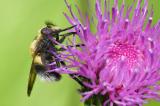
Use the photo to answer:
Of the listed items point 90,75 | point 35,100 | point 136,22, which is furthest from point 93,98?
point 35,100

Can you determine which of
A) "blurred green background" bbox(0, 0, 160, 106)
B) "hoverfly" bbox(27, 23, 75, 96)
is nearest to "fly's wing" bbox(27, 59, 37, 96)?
"hoverfly" bbox(27, 23, 75, 96)

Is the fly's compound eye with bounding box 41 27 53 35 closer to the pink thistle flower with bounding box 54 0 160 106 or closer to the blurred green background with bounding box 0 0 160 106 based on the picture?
the pink thistle flower with bounding box 54 0 160 106

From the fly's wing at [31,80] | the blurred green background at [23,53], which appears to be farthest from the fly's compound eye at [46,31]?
the blurred green background at [23,53]

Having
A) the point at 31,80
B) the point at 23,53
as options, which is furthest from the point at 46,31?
the point at 23,53

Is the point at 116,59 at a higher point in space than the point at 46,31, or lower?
lower

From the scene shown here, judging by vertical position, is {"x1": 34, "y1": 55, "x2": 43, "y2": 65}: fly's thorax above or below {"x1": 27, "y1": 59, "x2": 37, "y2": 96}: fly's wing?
above

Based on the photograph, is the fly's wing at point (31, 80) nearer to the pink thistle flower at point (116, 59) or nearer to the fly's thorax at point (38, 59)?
the fly's thorax at point (38, 59)

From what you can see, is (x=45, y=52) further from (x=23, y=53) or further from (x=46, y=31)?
(x=23, y=53)
